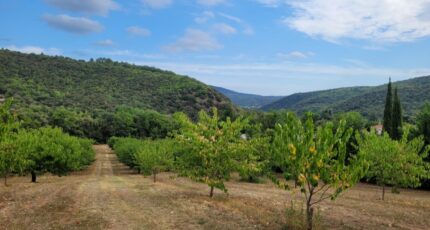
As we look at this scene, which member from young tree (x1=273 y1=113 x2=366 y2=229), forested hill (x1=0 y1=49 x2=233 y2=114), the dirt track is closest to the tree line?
young tree (x1=273 y1=113 x2=366 y2=229)

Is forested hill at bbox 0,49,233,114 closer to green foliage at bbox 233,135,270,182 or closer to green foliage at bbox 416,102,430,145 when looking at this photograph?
green foliage at bbox 416,102,430,145

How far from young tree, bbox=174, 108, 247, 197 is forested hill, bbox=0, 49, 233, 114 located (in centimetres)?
8466

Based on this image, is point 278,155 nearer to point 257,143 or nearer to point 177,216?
point 177,216

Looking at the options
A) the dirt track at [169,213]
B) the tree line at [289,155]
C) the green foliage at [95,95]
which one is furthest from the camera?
the green foliage at [95,95]

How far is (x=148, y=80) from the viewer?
5930 inches

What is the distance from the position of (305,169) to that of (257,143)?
874cm

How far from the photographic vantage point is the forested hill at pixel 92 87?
360 ft

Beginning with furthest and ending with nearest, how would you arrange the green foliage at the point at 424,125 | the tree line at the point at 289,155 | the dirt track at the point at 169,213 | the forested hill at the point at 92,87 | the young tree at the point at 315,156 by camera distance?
the forested hill at the point at 92,87, the green foliage at the point at 424,125, the dirt track at the point at 169,213, the tree line at the point at 289,155, the young tree at the point at 315,156

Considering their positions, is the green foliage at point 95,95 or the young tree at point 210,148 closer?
the young tree at point 210,148

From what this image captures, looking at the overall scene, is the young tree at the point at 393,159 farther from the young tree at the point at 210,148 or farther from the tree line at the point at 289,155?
the young tree at the point at 210,148

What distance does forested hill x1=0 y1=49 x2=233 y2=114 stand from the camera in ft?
360

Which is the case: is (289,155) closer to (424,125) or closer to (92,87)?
(424,125)

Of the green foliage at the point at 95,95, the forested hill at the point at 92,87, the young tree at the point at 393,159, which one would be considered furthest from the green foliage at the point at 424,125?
the forested hill at the point at 92,87

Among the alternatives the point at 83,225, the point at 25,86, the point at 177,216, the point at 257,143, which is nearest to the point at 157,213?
the point at 177,216
